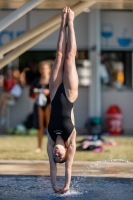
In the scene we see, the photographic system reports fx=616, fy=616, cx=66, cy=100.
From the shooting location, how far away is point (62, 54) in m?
8.26

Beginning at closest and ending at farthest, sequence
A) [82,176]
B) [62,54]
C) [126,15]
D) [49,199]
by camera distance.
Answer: [49,199] < [62,54] < [82,176] < [126,15]

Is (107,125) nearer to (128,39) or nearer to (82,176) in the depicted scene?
(128,39)

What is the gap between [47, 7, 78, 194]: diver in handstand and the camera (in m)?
7.86

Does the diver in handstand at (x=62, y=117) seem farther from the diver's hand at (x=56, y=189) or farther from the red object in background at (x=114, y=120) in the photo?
the red object in background at (x=114, y=120)

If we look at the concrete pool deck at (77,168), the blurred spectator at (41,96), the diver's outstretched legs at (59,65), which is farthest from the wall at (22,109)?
the diver's outstretched legs at (59,65)

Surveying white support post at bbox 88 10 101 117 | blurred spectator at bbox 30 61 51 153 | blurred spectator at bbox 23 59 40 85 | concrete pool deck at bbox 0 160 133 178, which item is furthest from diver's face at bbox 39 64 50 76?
blurred spectator at bbox 23 59 40 85

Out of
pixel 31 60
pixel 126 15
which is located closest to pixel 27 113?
pixel 31 60

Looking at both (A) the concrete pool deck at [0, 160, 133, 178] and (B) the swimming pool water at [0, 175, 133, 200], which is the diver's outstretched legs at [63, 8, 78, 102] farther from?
(A) the concrete pool deck at [0, 160, 133, 178]

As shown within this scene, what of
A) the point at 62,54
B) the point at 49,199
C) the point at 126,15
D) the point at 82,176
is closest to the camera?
the point at 49,199

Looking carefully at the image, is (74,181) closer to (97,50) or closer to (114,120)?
(114,120)

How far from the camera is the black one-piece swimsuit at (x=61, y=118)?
7.86 meters

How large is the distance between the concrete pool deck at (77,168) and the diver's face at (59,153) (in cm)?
235

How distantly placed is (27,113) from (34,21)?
284 centimetres

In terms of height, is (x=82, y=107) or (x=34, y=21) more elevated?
(x=34, y=21)
